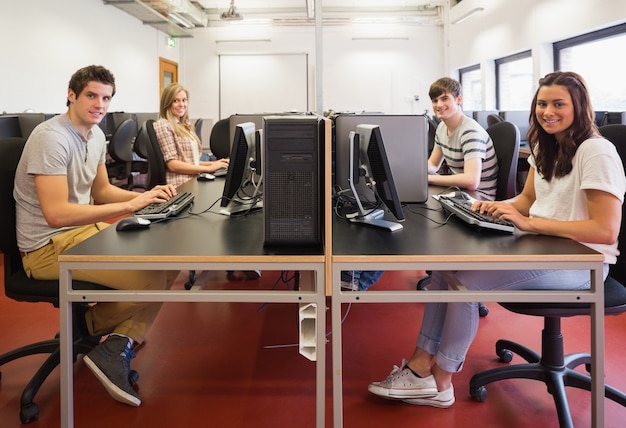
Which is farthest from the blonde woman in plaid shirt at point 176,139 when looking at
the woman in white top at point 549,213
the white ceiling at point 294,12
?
the white ceiling at point 294,12

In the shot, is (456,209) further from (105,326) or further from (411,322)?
(105,326)

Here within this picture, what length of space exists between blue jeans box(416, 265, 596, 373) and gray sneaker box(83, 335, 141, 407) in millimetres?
1009

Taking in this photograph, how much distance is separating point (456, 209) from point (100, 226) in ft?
4.44

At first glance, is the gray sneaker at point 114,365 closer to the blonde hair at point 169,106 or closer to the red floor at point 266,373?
the red floor at point 266,373

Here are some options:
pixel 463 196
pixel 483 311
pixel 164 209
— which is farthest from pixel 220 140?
pixel 463 196

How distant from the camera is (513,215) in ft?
5.30

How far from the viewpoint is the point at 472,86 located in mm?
9453

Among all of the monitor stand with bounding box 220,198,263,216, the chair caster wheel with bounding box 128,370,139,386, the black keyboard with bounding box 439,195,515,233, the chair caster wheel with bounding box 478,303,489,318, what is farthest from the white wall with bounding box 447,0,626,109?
the chair caster wheel with bounding box 128,370,139,386

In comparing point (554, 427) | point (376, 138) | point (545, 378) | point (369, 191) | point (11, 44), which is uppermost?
point (11, 44)

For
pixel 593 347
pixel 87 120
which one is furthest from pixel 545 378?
pixel 87 120

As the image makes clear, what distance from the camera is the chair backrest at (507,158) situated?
2477mm

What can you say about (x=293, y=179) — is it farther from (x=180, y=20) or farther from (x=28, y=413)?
(x=180, y=20)

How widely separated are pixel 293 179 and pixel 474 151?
1.27 m

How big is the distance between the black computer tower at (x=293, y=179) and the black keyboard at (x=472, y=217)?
19.9 inches
